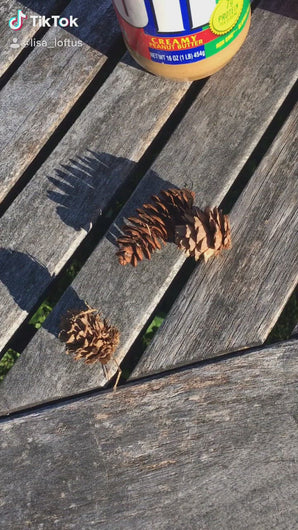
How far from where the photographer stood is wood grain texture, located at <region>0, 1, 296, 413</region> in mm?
1261

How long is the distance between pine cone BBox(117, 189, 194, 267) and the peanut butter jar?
0.94 ft

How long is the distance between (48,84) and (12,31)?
0.19m

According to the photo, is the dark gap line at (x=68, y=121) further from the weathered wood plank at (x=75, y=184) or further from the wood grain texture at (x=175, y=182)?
the wood grain texture at (x=175, y=182)

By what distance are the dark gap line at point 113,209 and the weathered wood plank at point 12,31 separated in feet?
1.36

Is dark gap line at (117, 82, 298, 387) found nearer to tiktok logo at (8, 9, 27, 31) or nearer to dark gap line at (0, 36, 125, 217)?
dark gap line at (0, 36, 125, 217)

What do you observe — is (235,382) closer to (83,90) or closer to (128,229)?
(128,229)

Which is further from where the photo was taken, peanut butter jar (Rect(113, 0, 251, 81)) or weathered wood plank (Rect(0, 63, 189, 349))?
weathered wood plank (Rect(0, 63, 189, 349))

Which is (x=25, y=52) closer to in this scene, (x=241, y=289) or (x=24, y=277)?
(x=24, y=277)

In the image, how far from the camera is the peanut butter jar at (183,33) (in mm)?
1093

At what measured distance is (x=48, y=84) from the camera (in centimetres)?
139

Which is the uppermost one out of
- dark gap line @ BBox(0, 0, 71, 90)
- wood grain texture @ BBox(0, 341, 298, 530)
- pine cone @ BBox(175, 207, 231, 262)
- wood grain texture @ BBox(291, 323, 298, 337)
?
dark gap line @ BBox(0, 0, 71, 90)

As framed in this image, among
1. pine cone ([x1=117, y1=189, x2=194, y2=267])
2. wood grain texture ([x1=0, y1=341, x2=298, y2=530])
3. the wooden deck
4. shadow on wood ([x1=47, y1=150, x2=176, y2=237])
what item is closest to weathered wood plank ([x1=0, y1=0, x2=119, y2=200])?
the wooden deck

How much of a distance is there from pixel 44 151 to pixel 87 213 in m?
0.30

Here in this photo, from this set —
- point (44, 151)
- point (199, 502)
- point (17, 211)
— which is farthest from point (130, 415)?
point (44, 151)
